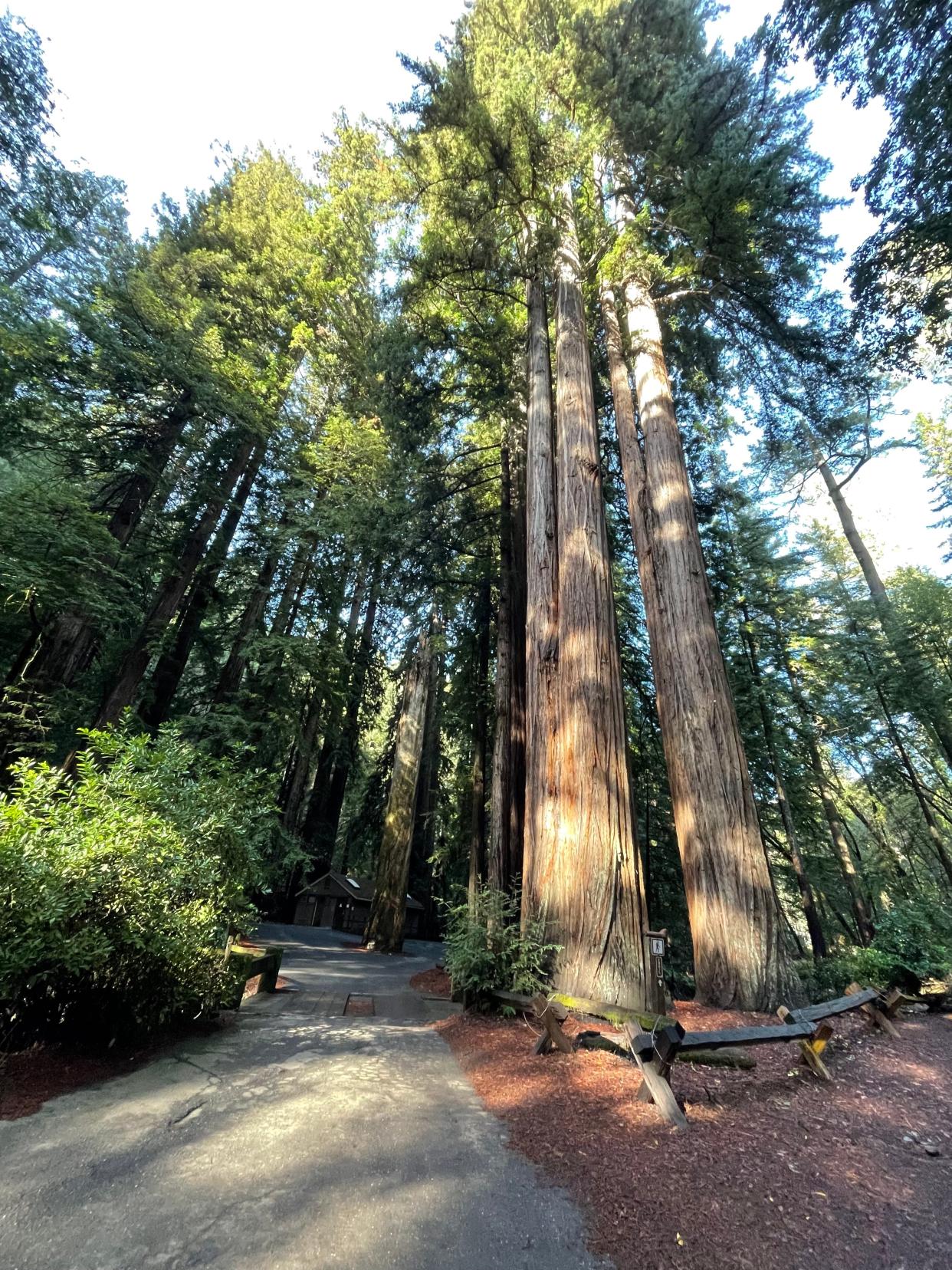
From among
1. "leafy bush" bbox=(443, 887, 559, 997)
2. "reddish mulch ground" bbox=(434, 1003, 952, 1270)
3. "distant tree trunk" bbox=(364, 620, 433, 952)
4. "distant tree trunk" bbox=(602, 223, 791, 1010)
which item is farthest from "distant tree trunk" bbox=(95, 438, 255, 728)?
"reddish mulch ground" bbox=(434, 1003, 952, 1270)

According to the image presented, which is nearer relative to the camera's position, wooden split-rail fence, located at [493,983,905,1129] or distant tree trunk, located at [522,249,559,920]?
wooden split-rail fence, located at [493,983,905,1129]

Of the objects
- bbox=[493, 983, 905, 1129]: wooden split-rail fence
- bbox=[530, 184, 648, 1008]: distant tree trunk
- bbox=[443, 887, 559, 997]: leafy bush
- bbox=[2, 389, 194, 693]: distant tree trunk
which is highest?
bbox=[2, 389, 194, 693]: distant tree trunk

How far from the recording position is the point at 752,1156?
106 inches

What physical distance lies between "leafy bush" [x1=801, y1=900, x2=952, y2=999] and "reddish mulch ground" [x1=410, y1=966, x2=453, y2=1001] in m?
5.21

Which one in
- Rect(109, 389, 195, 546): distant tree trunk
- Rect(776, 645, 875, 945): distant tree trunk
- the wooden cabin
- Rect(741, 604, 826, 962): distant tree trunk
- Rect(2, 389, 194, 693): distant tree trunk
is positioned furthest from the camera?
the wooden cabin

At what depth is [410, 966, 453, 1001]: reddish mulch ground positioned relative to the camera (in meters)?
8.16

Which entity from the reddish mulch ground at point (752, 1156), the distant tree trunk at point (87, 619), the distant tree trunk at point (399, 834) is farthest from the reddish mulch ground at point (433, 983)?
the distant tree trunk at point (87, 619)

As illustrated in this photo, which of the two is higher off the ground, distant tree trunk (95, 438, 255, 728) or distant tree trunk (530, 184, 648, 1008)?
distant tree trunk (95, 438, 255, 728)

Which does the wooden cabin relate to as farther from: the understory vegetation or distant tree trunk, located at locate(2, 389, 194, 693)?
distant tree trunk, located at locate(2, 389, 194, 693)

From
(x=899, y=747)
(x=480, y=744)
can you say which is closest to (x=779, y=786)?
(x=899, y=747)

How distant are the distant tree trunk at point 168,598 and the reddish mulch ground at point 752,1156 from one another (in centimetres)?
944

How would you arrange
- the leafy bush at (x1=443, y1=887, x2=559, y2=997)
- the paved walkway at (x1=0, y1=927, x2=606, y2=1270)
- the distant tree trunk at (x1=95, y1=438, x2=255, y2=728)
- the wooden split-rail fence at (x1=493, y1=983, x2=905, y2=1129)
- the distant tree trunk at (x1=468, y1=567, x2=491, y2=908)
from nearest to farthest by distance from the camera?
1. the paved walkway at (x1=0, y1=927, x2=606, y2=1270)
2. the wooden split-rail fence at (x1=493, y1=983, x2=905, y2=1129)
3. the leafy bush at (x1=443, y1=887, x2=559, y2=997)
4. the distant tree trunk at (x1=95, y1=438, x2=255, y2=728)
5. the distant tree trunk at (x1=468, y1=567, x2=491, y2=908)

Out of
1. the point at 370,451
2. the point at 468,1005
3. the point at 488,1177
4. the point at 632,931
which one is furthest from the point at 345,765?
the point at 488,1177

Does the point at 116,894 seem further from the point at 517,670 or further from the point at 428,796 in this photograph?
the point at 428,796
